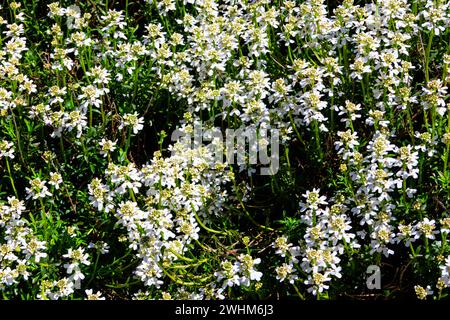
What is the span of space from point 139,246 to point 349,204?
156cm

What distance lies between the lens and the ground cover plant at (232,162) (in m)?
4.76

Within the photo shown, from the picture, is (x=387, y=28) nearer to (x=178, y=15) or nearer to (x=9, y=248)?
(x=178, y=15)

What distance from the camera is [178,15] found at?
6488 mm

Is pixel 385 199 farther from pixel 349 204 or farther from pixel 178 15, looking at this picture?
pixel 178 15

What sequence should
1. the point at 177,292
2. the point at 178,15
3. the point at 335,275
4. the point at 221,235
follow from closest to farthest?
the point at 335,275 < the point at 177,292 < the point at 221,235 < the point at 178,15

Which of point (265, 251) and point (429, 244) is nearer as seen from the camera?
point (429, 244)

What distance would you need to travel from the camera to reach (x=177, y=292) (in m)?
4.99

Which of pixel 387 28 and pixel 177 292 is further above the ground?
pixel 387 28

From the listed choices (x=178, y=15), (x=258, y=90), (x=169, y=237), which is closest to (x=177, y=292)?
(x=169, y=237)

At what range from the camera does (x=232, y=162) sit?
542cm

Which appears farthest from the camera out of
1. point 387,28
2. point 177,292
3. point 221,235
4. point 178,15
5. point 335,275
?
point 178,15

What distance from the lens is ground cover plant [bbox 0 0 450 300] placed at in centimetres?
476

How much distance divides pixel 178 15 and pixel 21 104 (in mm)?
1777

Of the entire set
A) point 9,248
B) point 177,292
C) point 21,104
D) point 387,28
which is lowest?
point 177,292
